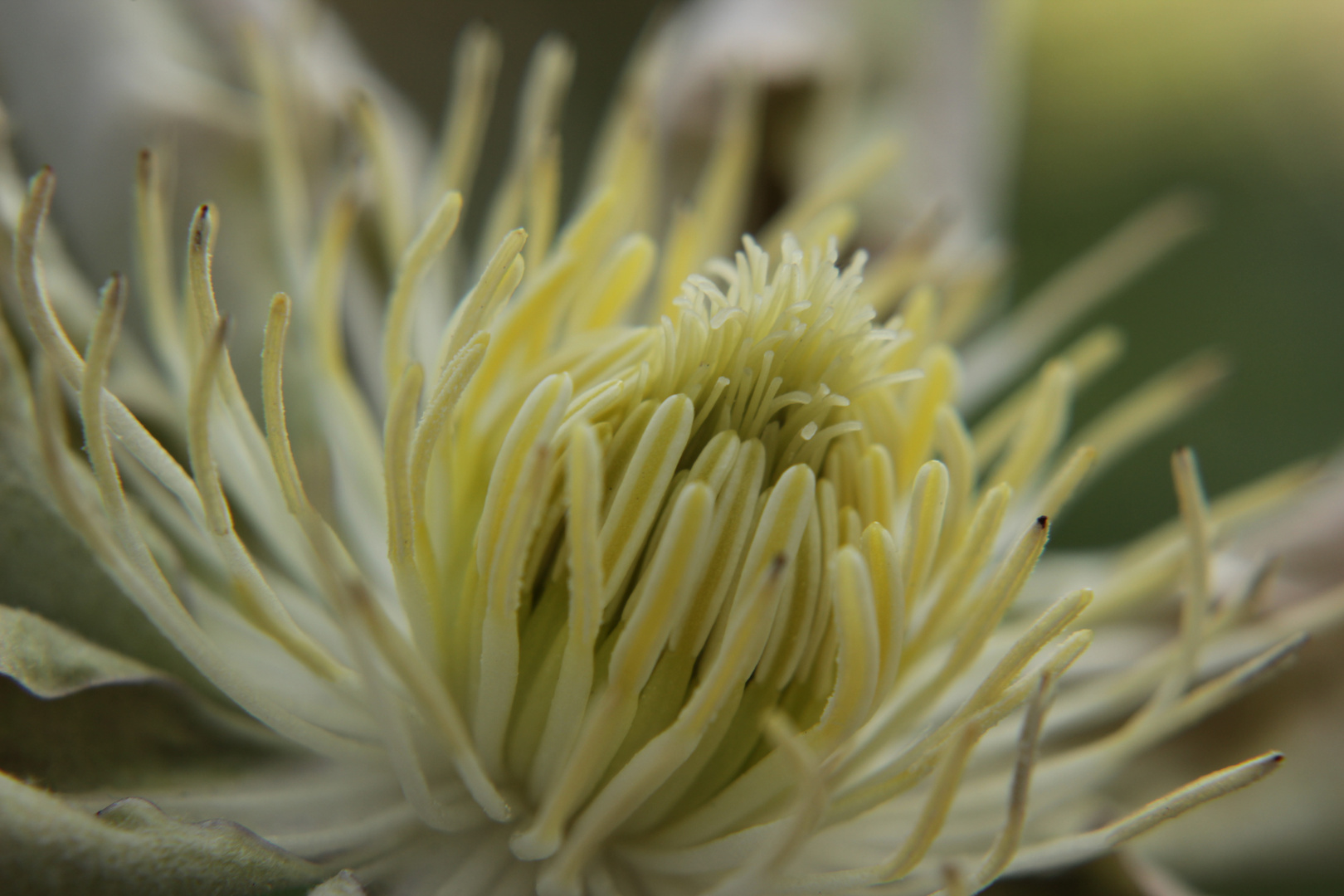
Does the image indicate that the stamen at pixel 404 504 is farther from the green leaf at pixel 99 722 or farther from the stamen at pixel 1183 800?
the stamen at pixel 1183 800

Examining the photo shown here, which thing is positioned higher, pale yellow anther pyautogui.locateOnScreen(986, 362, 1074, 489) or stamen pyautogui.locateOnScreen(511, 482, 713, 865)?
pale yellow anther pyautogui.locateOnScreen(986, 362, 1074, 489)

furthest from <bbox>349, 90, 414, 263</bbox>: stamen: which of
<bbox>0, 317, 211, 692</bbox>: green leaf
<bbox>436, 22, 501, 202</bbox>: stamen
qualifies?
<bbox>0, 317, 211, 692</bbox>: green leaf

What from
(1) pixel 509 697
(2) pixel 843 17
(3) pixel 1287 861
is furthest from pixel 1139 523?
(1) pixel 509 697

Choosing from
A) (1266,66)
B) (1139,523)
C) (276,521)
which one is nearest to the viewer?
(276,521)

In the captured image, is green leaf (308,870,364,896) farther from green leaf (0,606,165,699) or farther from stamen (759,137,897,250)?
stamen (759,137,897,250)

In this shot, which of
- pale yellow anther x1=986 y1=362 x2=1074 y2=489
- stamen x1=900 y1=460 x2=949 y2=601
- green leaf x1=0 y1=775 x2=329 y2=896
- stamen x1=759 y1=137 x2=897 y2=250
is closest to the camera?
green leaf x1=0 y1=775 x2=329 y2=896

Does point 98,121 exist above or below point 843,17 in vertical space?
below

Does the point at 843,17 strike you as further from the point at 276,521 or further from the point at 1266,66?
the point at 1266,66

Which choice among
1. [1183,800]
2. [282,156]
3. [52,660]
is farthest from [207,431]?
[1183,800]

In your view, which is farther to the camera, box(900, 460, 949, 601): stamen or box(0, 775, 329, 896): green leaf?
box(900, 460, 949, 601): stamen
